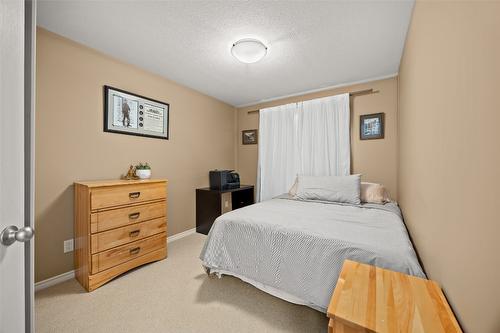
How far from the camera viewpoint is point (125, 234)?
200 cm

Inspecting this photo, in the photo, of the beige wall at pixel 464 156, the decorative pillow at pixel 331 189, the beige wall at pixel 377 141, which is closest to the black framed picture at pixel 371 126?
the beige wall at pixel 377 141

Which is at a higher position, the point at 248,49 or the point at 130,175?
the point at 248,49

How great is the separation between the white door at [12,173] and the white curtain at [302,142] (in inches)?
124

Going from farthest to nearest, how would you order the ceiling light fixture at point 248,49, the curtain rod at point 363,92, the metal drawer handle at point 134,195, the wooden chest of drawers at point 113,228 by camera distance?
the curtain rod at point 363,92, the metal drawer handle at point 134,195, the ceiling light fixture at point 248,49, the wooden chest of drawers at point 113,228

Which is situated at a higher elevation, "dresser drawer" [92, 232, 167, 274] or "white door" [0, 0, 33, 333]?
"white door" [0, 0, 33, 333]

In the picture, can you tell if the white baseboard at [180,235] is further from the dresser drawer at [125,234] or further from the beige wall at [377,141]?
the beige wall at [377,141]

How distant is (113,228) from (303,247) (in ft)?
5.77

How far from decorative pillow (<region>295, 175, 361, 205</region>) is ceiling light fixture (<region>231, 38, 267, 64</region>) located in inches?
68.3

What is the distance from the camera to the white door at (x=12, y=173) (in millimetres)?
585

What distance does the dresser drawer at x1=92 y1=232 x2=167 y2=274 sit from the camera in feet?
5.91

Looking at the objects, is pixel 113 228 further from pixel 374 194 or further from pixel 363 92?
pixel 363 92

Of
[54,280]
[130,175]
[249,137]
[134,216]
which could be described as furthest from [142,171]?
[249,137]

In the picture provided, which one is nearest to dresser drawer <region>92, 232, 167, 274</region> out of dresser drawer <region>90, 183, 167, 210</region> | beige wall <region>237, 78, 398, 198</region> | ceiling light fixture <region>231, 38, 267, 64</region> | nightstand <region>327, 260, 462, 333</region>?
dresser drawer <region>90, 183, 167, 210</region>

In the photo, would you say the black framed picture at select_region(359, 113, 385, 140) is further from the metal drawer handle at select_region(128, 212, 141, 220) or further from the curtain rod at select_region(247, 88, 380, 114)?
the metal drawer handle at select_region(128, 212, 141, 220)
